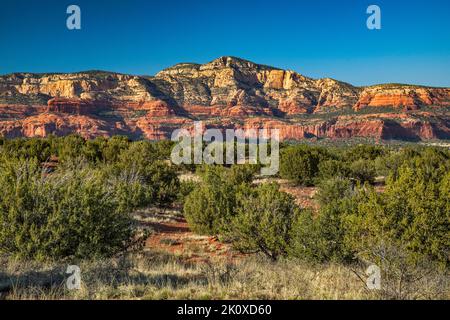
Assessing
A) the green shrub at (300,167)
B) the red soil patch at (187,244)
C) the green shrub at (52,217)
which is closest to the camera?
the green shrub at (52,217)

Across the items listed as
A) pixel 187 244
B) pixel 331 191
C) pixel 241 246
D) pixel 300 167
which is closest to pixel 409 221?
pixel 241 246

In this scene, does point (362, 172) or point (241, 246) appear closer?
point (241, 246)

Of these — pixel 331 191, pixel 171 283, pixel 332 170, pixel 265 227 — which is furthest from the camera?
pixel 332 170

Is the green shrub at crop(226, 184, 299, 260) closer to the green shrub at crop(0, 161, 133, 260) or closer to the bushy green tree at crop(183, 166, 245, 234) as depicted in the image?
the bushy green tree at crop(183, 166, 245, 234)

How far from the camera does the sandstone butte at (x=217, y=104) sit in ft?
365

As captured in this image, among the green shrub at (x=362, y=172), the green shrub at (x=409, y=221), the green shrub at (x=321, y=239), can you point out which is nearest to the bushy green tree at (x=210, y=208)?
the green shrub at (x=321, y=239)

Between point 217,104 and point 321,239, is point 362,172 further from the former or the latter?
point 217,104

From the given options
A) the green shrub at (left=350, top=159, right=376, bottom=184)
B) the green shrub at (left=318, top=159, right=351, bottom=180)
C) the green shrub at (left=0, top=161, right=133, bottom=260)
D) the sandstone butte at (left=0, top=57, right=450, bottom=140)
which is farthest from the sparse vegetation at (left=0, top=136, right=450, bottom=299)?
→ the sandstone butte at (left=0, top=57, right=450, bottom=140)

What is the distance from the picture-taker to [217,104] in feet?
456

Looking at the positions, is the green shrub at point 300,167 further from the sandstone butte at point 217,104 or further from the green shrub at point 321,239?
the sandstone butte at point 217,104

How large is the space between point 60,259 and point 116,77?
149413 millimetres

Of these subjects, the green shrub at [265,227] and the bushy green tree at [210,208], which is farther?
the bushy green tree at [210,208]

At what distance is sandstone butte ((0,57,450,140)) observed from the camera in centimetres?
11119
